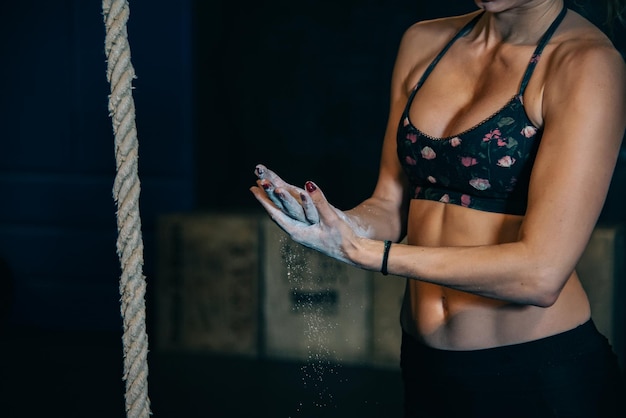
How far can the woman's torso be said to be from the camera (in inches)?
61.6

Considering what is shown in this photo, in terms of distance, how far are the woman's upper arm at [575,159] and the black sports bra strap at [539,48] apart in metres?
0.09

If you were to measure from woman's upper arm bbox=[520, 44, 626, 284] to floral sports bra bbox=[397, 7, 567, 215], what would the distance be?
66mm

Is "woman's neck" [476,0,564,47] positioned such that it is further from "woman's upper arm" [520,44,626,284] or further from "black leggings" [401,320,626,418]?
"black leggings" [401,320,626,418]

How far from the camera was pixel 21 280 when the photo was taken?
195 inches

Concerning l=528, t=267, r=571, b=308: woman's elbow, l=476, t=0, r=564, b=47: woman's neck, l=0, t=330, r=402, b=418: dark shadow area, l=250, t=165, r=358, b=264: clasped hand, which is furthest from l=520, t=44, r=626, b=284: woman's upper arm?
l=0, t=330, r=402, b=418: dark shadow area

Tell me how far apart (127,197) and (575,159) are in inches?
26.1

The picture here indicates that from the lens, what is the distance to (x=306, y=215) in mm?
1447

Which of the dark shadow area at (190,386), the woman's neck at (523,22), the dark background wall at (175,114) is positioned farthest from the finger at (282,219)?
the dark background wall at (175,114)

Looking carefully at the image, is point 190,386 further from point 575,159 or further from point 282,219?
point 575,159

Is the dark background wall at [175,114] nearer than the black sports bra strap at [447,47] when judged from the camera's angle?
No

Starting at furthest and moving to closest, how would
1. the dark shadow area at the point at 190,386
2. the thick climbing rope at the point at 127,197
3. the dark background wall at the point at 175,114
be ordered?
the dark background wall at the point at 175,114 < the dark shadow area at the point at 190,386 < the thick climbing rope at the point at 127,197

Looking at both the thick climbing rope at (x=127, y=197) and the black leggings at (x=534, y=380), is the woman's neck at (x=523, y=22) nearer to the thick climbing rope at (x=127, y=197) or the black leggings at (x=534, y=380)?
the black leggings at (x=534, y=380)

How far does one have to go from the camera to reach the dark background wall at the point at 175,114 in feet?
15.0

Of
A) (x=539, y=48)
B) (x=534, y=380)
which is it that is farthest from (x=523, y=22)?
(x=534, y=380)
